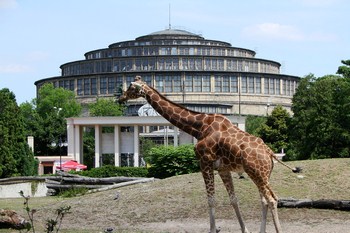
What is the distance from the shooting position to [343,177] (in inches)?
1087

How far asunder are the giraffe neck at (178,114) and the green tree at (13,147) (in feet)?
155

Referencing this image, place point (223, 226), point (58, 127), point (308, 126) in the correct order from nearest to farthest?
point (223, 226), point (308, 126), point (58, 127)

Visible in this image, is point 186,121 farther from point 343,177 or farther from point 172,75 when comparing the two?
point 172,75

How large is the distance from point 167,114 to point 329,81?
54.8 meters

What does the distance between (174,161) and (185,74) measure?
103 metres

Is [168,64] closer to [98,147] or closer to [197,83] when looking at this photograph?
[197,83]

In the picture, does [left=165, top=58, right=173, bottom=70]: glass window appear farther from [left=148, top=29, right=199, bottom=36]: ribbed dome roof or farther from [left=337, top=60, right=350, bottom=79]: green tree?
[left=337, top=60, right=350, bottom=79]: green tree

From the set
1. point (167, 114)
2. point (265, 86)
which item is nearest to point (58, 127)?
point (265, 86)

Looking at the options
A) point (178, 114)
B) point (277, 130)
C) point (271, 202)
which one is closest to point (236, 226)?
point (178, 114)

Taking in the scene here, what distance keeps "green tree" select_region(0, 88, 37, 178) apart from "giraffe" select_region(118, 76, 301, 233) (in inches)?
1896

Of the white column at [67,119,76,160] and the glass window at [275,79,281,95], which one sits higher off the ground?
the glass window at [275,79,281,95]

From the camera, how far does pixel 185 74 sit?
14462 cm

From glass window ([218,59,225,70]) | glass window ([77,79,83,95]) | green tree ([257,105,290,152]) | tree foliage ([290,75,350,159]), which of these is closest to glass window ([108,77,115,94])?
glass window ([77,79,83,95])

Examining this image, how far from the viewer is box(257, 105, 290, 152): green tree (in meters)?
88.1
